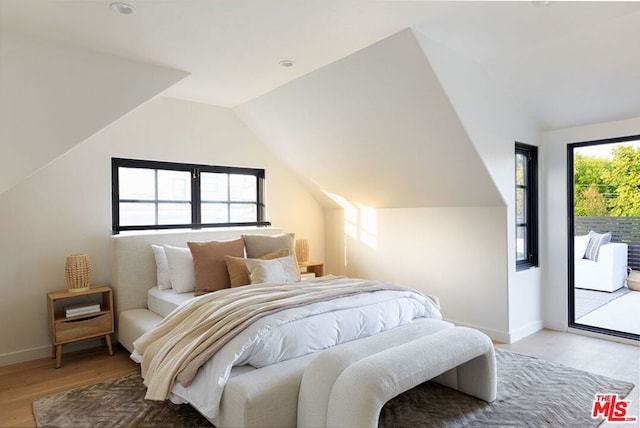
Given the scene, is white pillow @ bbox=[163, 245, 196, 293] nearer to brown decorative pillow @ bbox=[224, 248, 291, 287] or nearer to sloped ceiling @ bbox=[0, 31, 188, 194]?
brown decorative pillow @ bbox=[224, 248, 291, 287]

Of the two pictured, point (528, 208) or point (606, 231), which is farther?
point (528, 208)

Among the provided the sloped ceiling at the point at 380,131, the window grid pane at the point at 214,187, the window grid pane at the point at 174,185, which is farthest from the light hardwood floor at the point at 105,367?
the window grid pane at the point at 214,187

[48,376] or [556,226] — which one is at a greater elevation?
[556,226]

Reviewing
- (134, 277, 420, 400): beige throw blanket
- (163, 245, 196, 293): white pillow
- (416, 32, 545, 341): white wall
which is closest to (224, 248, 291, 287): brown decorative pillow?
(163, 245, 196, 293): white pillow

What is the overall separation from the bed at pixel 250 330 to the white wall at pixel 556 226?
1.71m

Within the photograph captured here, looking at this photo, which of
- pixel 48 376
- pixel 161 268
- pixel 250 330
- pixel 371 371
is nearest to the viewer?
pixel 371 371

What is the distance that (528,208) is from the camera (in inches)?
168

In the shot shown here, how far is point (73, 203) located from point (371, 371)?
3126 mm

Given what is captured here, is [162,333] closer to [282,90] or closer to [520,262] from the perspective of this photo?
[282,90]

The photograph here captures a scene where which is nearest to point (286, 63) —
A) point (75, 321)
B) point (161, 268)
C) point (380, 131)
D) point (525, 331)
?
point (380, 131)

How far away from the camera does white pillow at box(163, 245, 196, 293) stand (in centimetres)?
358

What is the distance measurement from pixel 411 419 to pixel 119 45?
3111 mm

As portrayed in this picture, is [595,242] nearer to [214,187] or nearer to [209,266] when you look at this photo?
[209,266]

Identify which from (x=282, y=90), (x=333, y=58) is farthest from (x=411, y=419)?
(x=282, y=90)
